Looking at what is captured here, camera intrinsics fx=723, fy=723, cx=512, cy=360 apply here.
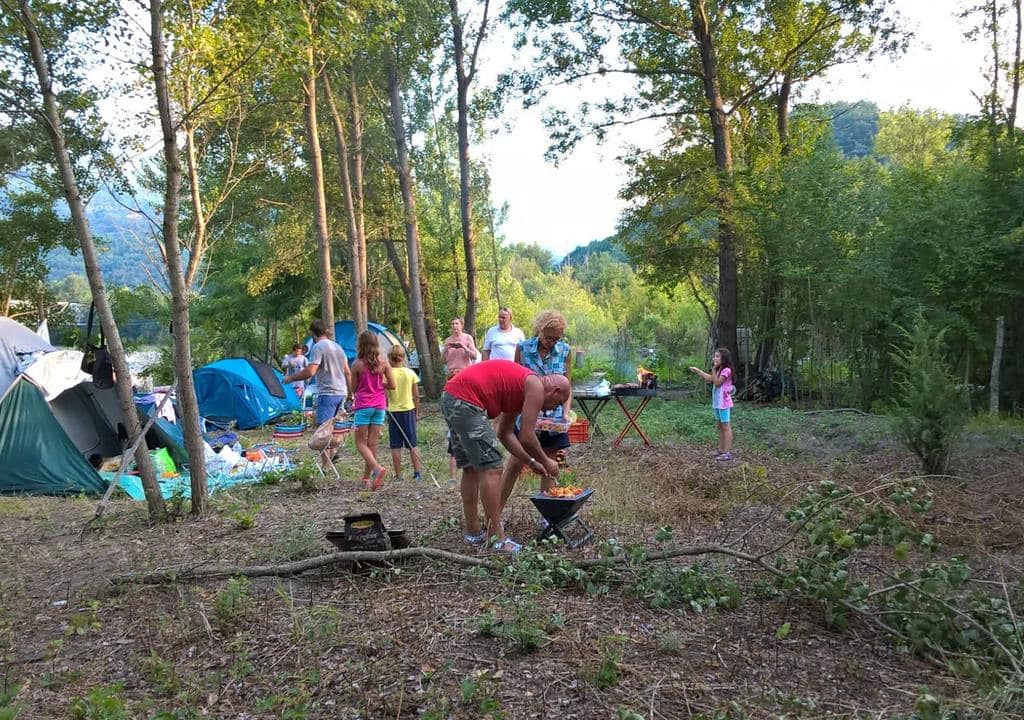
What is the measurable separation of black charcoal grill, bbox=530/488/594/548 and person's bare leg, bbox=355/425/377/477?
2496 millimetres

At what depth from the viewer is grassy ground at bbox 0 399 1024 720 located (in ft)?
8.74

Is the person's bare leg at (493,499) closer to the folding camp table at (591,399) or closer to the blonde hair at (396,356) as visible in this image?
the blonde hair at (396,356)

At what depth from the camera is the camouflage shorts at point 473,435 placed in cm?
400

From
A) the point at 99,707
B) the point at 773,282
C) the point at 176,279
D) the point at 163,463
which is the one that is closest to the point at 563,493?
the point at 99,707

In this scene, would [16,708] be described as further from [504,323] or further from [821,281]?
[821,281]

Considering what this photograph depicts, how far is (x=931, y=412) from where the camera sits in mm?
5926

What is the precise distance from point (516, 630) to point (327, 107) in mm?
12211

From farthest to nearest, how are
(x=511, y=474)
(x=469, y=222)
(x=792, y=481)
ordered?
1. (x=469, y=222)
2. (x=792, y=481)
3. (x=511, y=474)

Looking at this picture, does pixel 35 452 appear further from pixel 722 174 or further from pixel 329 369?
pixel 722 174

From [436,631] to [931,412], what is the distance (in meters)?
4.72

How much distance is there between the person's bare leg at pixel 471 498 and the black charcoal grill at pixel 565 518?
13.1 inches

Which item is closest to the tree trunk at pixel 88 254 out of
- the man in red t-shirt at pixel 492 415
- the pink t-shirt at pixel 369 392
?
the pink t-shirt at pixel 369 392

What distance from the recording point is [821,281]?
11.7 meters

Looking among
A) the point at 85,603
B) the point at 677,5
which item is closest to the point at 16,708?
the point at 85,603
